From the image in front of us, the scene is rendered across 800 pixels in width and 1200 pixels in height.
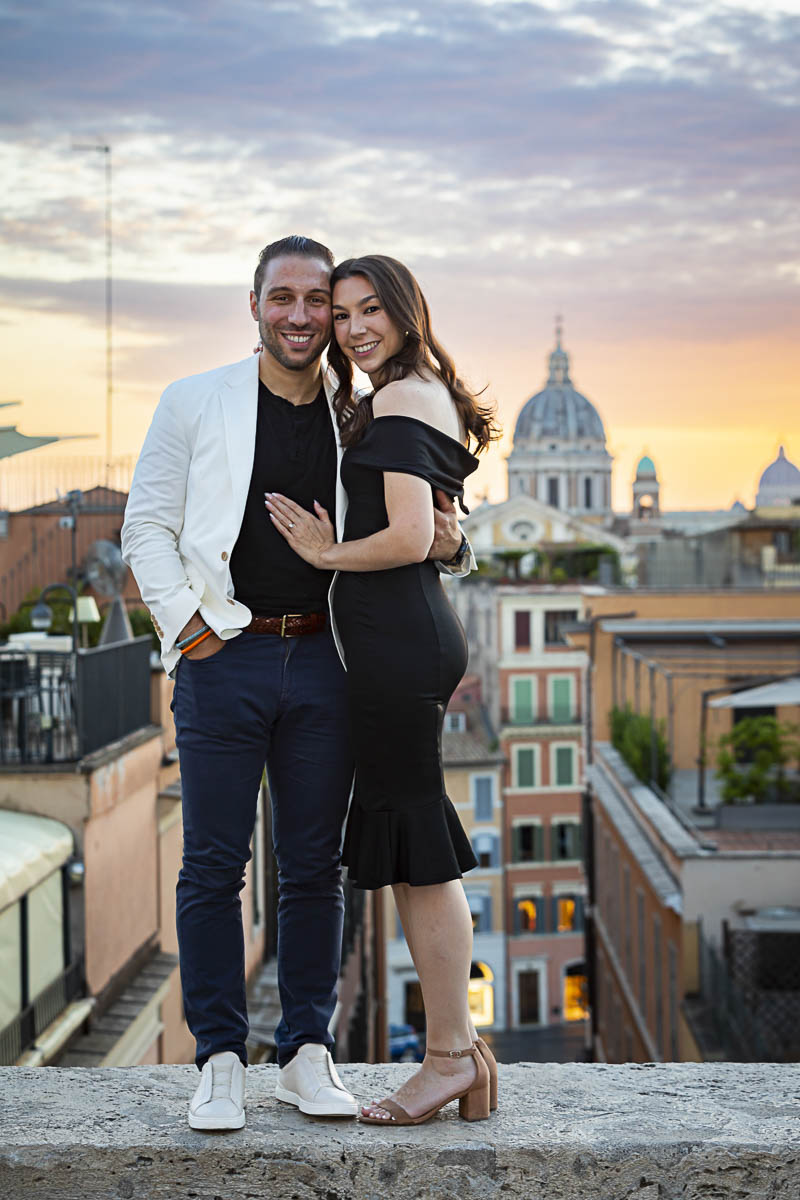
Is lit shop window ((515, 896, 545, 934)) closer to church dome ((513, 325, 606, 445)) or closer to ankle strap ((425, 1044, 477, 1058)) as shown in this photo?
ankle strap ((425, 1044, 477, 1058))

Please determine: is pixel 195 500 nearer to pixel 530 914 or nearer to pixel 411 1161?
pixel 411 1161

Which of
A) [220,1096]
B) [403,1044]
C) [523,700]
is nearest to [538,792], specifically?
[523,700]

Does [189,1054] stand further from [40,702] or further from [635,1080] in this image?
[635,1080]

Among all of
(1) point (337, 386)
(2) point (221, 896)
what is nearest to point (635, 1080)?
(2) point (221, 896)

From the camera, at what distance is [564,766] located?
40062 millimetres

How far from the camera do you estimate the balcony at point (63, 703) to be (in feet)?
27.8

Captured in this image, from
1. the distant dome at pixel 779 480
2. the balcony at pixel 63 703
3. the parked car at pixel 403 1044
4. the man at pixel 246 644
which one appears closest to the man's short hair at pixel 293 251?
the man at pixel 246 644

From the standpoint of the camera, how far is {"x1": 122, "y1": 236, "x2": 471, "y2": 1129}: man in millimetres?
2799

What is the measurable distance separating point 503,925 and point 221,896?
118 ft

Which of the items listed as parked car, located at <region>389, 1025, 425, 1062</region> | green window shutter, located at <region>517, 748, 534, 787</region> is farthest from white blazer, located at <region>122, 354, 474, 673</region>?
green window shutter, located at <region>517, 748, 534, 787</region>

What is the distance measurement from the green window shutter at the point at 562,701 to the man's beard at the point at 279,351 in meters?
38.9

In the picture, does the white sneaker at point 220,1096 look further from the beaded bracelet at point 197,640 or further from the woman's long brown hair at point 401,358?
the woman's long brown hair at point 401,358

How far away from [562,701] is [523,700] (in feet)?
3.74

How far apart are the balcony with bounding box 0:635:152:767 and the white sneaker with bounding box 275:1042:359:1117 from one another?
557cm
